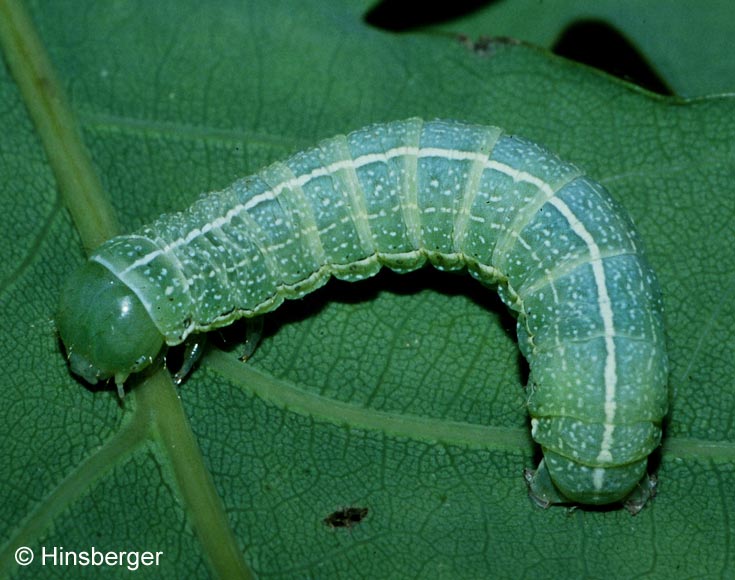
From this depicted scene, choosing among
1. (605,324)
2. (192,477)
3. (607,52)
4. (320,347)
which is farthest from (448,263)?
(607,52)

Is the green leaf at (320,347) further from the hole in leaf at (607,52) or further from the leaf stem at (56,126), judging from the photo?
the hole in leaf at (607,52)

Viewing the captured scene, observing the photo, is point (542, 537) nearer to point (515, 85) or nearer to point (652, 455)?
point (652, 455)

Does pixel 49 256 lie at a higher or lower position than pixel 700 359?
higher

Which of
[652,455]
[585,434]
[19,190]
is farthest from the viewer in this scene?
[19,190]

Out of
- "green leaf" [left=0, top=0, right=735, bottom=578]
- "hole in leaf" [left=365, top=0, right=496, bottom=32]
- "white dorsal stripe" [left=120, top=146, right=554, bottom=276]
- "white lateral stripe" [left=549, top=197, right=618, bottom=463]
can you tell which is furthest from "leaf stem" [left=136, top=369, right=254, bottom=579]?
"hole in leaf" [left=365, top=0, right=496, bottom=32]

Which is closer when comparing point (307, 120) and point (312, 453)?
point (312, 453)

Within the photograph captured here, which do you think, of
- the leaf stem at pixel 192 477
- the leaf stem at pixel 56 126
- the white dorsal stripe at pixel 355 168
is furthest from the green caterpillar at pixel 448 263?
the leaf stem at pixel 56 126

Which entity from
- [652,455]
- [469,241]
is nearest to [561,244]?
[469,241]

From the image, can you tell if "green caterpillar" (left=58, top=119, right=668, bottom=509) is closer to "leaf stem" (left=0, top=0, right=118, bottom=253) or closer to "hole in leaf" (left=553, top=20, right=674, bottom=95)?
"leaf stem" (left=0, top=0, right=118, bottom=253)
